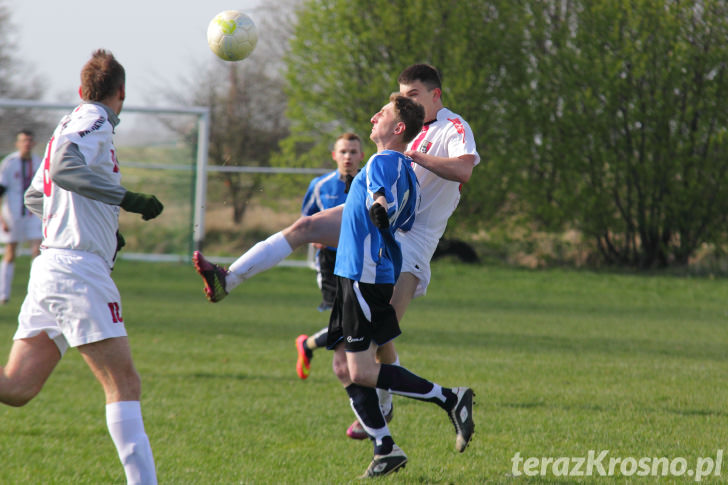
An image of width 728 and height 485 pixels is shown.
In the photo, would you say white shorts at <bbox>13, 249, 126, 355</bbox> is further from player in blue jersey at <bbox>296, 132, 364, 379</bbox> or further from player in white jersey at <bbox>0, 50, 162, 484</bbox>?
player in blue jersey at <bbox>296, 132, 364, 379</bbox>

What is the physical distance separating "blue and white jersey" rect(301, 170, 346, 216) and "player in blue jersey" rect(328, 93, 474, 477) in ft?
10.3

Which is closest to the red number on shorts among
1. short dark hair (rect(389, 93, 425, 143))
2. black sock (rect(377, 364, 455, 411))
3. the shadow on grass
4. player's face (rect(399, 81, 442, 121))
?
black sock (rect(377, 364, 455, 411))

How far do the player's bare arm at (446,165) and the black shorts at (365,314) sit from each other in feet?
2.40

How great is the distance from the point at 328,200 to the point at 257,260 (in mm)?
2899

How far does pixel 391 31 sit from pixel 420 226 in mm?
17574

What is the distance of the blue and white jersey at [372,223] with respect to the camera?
4.31 m

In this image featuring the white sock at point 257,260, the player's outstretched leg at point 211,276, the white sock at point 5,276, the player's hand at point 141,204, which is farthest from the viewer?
the white sock at point 5,276

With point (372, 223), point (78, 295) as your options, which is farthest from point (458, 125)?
point (78, 295)

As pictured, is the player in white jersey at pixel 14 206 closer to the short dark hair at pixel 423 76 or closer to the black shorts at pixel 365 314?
the short dark hair at pixel 423 76

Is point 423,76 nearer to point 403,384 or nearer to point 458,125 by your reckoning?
point 458,125

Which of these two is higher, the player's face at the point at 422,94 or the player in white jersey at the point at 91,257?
the player's face at the point at 422,94

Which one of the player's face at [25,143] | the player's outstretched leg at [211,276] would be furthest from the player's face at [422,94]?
the player's face at [25,143]

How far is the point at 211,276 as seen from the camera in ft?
15.2

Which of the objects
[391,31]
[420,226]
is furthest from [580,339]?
[391,31]
